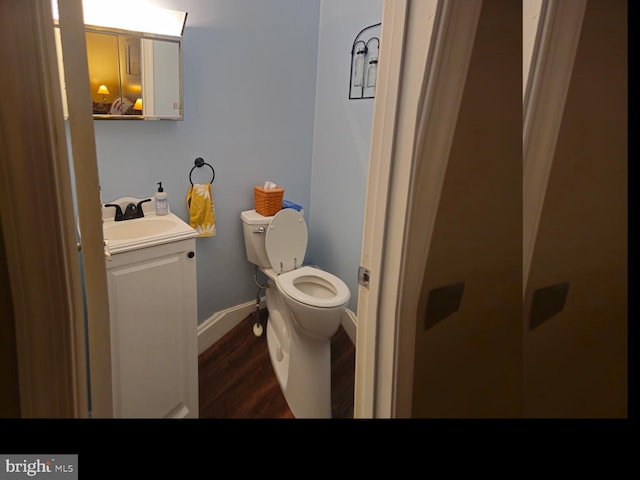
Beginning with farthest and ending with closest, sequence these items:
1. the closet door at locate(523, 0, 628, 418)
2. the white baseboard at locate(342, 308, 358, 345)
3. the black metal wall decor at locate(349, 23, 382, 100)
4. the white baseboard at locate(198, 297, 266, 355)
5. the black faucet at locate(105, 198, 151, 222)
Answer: the white baseboard at locate(342, 308, 358, 345) → the white baseboard at locate(198, 297, 266, 355) → the black metal wall decor at locate(349, 23, 382, 100) → the black faucet at locate(105, 198, 151, 222) → the closet door at locate(523, 0, 628, 418)

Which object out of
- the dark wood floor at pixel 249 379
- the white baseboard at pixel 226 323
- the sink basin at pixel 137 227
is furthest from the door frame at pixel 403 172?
the white baseboard at pixel 226 323

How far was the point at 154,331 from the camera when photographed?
149 cm

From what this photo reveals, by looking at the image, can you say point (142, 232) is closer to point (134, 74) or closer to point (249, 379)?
point (134, 74)

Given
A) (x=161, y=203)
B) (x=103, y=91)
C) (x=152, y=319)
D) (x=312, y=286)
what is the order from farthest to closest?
(x=312, y=286) → (x=161, y=203) → (x=103, y=91) → (x=152, y=319)

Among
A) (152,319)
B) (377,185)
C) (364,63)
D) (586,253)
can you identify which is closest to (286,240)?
(152,319)

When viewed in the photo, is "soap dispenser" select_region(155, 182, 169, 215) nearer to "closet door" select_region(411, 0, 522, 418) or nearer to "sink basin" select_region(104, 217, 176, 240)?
"sink basin" select_region(104, 217, 176, 240)

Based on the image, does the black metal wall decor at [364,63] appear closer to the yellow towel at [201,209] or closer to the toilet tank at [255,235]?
the toilet tank at [255,235]

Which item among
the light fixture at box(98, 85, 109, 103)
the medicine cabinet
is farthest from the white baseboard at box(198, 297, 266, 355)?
the light fixture at box(98, 85, 109, 103)

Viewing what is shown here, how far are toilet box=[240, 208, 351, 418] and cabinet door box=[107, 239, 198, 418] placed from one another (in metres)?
0.49

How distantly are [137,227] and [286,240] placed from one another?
2.64 feet

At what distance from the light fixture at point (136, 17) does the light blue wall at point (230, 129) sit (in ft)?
0.25

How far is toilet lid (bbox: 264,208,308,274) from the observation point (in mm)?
2121

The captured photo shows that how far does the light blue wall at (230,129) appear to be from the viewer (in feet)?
5.93

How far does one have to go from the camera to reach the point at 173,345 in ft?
5.13
